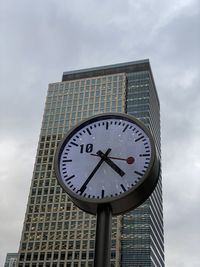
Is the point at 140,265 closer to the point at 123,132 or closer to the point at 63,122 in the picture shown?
the point at 63,122

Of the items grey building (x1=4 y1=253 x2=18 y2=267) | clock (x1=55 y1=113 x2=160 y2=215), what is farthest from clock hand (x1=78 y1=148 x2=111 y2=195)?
grey building (x1=4 y1=253 x2=18 y2=267)

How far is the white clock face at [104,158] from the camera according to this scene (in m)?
4.76

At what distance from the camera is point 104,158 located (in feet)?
16.4

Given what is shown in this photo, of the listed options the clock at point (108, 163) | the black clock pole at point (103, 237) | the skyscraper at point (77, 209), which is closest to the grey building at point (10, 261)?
the skyscraper at point (77, 209)

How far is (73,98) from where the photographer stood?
421 ft

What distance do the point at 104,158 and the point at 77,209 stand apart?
10246cm

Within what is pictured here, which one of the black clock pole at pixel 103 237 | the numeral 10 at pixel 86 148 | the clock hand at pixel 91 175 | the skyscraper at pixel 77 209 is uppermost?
the skyscraper at pixel 77 209

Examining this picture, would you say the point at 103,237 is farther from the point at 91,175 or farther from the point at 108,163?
the point at 108,163

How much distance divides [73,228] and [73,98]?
44.2 meters

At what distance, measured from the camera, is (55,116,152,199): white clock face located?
187 inches

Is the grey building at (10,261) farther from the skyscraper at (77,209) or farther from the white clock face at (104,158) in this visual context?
the white clock face at (104,158)

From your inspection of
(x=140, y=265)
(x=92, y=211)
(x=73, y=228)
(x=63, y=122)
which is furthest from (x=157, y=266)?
(x=92, y=211)

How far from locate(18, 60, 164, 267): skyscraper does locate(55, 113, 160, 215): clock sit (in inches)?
3707

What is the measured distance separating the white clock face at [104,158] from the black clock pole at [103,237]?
24 centimetres
